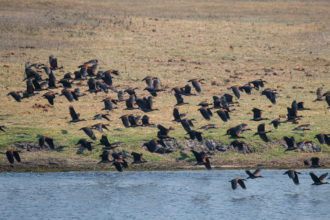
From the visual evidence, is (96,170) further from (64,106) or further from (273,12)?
(273,12)

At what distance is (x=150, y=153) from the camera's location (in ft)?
102

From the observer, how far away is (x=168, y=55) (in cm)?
5438

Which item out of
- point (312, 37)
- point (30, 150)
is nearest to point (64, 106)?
point (30, 150)

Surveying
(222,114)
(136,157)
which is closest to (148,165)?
(136,157)

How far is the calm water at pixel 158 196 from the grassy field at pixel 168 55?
4.78 ft

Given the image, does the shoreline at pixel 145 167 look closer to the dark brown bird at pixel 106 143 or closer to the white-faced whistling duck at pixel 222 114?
the dark brown bird at pixel 106 143

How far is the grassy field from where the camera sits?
3312cm

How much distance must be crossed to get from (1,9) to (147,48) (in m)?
21.7

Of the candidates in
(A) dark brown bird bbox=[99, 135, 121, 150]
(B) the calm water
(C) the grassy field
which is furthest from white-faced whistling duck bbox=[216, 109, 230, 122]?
(A) dark brown bird bbox=[99, 135, 121, 150]

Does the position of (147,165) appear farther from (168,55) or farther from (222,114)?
(168,55)

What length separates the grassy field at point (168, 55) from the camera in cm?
3312

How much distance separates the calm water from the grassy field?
1456 mm

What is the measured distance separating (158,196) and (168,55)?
1094 inches

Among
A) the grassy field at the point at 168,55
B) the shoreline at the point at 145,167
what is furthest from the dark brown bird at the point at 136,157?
the grassy field at the point at 168,55
